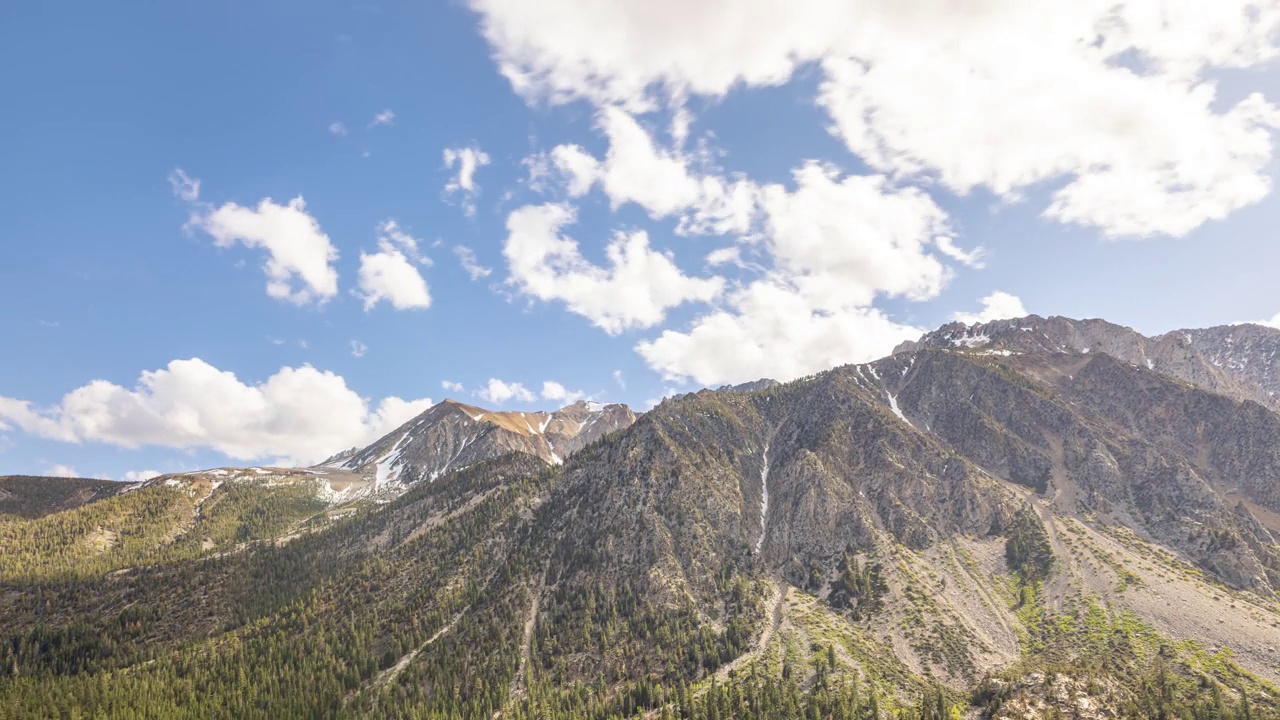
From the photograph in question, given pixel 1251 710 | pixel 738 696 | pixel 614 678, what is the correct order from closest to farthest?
pixel 1251 710 < pixel 738 696 < pixel 614 678

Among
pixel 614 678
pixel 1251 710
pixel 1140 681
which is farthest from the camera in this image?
pixel 614 678

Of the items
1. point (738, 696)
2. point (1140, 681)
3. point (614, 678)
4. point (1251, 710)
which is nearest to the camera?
point (1251, 710)

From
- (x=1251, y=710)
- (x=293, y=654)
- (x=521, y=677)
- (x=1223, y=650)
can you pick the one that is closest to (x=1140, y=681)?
(x=1251, y=710)

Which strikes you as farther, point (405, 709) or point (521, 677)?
point (521, 677)

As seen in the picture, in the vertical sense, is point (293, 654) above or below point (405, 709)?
above

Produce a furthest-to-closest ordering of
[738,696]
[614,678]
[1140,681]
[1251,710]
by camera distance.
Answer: [614,678]
[738,696]
[1140,681]
[1251,710]

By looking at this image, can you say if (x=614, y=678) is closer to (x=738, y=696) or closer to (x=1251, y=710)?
(x=738, y=696)

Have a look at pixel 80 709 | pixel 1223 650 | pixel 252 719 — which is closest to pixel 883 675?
pixel 1223 650

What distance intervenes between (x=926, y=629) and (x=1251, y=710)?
73326 mm

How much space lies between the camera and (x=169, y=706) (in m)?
161

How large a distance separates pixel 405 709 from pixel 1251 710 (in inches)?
8107

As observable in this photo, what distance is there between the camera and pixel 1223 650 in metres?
161

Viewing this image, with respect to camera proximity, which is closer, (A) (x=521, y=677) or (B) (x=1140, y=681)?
(B) (x=1140, y=681)

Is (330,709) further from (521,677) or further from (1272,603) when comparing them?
(1272,603)
